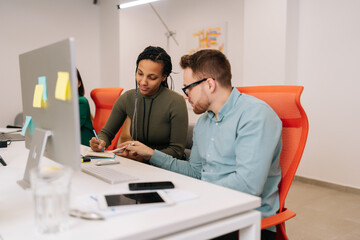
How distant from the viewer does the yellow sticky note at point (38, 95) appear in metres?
1.09

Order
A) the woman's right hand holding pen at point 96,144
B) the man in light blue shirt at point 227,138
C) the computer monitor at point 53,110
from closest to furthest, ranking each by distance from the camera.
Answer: the computer monitor at point 53,110 < the man in light blue shirt at point 227,138 < the woman's right hand holding pen at point 96,144

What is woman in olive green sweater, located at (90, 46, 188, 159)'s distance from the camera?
197cm

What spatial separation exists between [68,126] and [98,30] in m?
4.66

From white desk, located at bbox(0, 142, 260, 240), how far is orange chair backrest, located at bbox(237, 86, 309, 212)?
35 centimetres

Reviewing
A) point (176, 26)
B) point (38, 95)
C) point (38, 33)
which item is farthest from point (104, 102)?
point (176, 26)

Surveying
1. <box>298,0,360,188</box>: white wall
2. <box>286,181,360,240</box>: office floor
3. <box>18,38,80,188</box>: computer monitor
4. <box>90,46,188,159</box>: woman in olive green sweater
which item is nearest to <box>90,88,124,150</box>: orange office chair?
<box>90,46,188,159</box>: woman in olive green sweater

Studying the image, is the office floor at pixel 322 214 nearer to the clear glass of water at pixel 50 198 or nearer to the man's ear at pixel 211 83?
the man's ear at pixel 211 83

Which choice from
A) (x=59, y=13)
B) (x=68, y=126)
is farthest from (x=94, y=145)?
(x=59, y=13)

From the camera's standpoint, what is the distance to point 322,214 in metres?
2.73

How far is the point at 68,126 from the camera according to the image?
0.92 m

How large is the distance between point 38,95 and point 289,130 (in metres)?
Result: 0.98

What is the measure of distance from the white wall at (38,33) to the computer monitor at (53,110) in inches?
141

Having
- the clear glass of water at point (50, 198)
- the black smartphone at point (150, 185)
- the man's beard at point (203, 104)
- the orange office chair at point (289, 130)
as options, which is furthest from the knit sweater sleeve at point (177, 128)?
the clear glass of water at point (50, 198)

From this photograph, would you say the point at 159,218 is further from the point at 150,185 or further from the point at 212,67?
the point at 212,67
